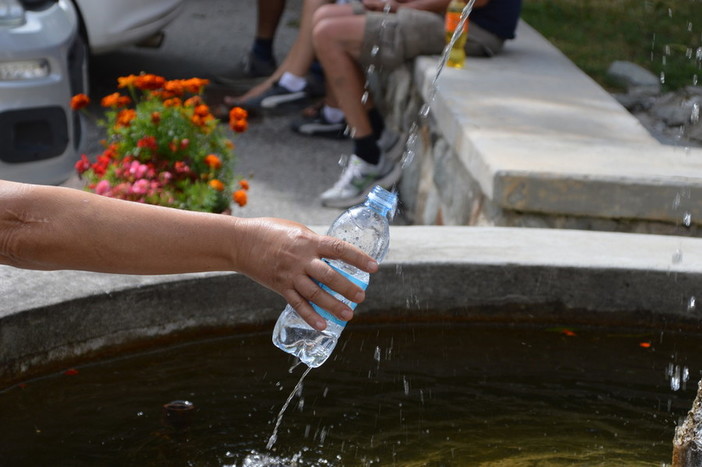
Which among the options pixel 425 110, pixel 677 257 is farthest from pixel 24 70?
pixel 677 257

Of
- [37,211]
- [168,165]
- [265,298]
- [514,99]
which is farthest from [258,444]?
[514,99]

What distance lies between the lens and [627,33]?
11398 mm

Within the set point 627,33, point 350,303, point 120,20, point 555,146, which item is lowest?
point 627,33

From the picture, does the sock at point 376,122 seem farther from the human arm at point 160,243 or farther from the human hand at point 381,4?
the human arm at point 160,243

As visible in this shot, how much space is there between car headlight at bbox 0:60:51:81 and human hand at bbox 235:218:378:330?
368cm

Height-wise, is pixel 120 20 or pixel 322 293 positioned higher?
pixel 322 293

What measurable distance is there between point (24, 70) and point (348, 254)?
3915 millimetres

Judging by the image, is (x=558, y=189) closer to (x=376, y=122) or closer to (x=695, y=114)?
(x=376, y=122)

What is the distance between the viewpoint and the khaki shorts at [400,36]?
6367 millimetres

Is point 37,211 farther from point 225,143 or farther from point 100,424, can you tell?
point 225,143

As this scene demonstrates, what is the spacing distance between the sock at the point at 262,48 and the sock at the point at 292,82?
140 centimetres

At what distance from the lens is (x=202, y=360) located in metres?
3.28

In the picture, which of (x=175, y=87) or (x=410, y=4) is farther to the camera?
(x=410, y=4)

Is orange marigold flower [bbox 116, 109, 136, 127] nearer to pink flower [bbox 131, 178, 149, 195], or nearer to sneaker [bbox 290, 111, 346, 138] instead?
pink flower [bbox 131, 178, 149, 195]
